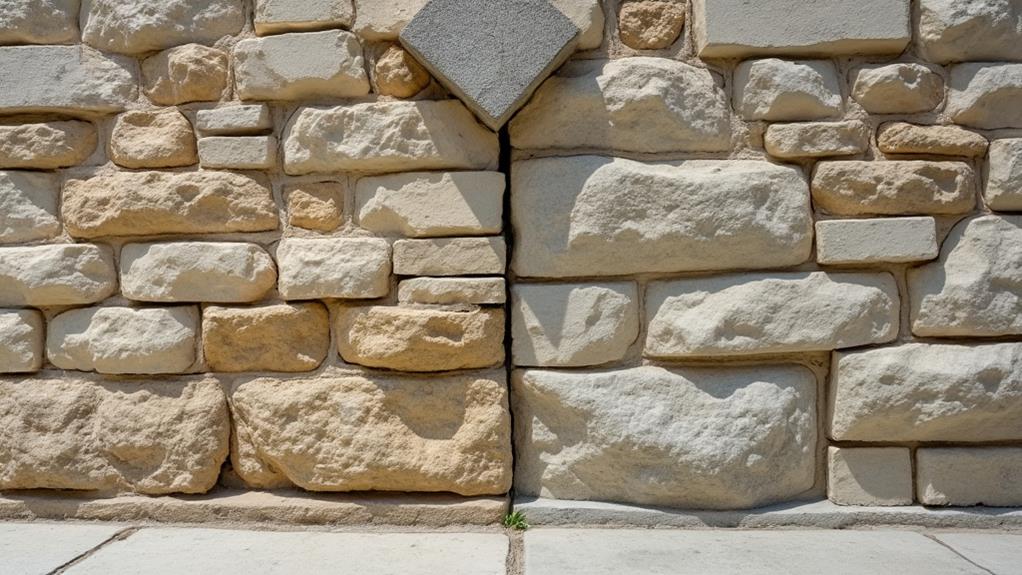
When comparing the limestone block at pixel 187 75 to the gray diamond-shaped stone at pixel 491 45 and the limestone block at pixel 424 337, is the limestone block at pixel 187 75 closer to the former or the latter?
the gray diamond-shaped stone at pixel 491 45

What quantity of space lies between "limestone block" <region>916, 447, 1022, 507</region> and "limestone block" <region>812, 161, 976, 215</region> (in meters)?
0.74

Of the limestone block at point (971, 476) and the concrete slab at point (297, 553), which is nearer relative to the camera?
the concrete slab at point (297, 553)

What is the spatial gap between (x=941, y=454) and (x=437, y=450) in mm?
1530

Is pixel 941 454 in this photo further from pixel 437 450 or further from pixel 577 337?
pixel 437 450

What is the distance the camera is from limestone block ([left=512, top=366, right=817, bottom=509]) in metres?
2.28

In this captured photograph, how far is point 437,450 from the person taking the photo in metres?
2.30

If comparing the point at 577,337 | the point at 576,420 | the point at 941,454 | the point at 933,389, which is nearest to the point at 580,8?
the point at 577,337

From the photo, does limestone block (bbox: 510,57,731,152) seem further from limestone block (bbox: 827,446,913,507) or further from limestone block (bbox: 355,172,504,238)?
limestone block (bbox: 827,446,913,507)

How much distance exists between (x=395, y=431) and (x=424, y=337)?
30 cm

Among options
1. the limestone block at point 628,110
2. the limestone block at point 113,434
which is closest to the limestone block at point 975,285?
the limestone block at point 628,110

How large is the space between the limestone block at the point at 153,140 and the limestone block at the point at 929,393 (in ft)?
6.89

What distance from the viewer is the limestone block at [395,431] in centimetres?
229

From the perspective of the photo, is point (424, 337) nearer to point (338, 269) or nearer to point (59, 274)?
point (338, 269)

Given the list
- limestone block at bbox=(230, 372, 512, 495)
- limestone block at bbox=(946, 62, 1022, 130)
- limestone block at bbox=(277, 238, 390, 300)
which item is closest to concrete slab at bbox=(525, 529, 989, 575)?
limestone block at bbox=(230, 372, 512, 495)
